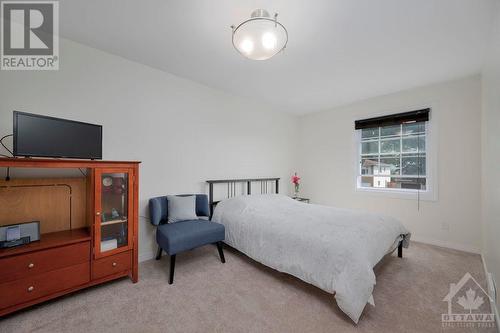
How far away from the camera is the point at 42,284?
1.66 metres

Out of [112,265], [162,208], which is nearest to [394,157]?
[162,208]

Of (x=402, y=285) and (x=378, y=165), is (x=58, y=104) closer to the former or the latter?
(x=402, y=285)

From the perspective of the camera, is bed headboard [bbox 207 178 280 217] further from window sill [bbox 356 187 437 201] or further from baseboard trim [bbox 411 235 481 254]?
baseboard trim [bbox 411 235 481 254]

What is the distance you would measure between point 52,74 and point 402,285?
13.8ft

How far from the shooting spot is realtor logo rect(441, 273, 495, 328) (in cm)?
160

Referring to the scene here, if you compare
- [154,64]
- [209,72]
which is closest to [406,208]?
[209,72]

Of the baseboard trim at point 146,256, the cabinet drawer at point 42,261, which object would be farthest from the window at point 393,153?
the cabinet drawer at point 42,261

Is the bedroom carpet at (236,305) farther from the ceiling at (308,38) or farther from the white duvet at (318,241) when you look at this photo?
the ceiling at (308,38)

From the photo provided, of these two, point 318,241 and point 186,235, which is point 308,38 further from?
point 186,235

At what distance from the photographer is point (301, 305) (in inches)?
70.6

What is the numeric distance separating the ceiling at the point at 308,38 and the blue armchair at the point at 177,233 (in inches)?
72.8

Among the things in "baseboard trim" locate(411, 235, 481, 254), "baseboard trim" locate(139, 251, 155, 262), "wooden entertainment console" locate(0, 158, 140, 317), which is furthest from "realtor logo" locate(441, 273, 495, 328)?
"baseboard trim" locate(139, 251, 155, 262)

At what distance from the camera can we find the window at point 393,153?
3377 mm

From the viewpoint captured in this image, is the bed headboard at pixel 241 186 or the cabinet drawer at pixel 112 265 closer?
the cabinet drawer at pixel 112 265
